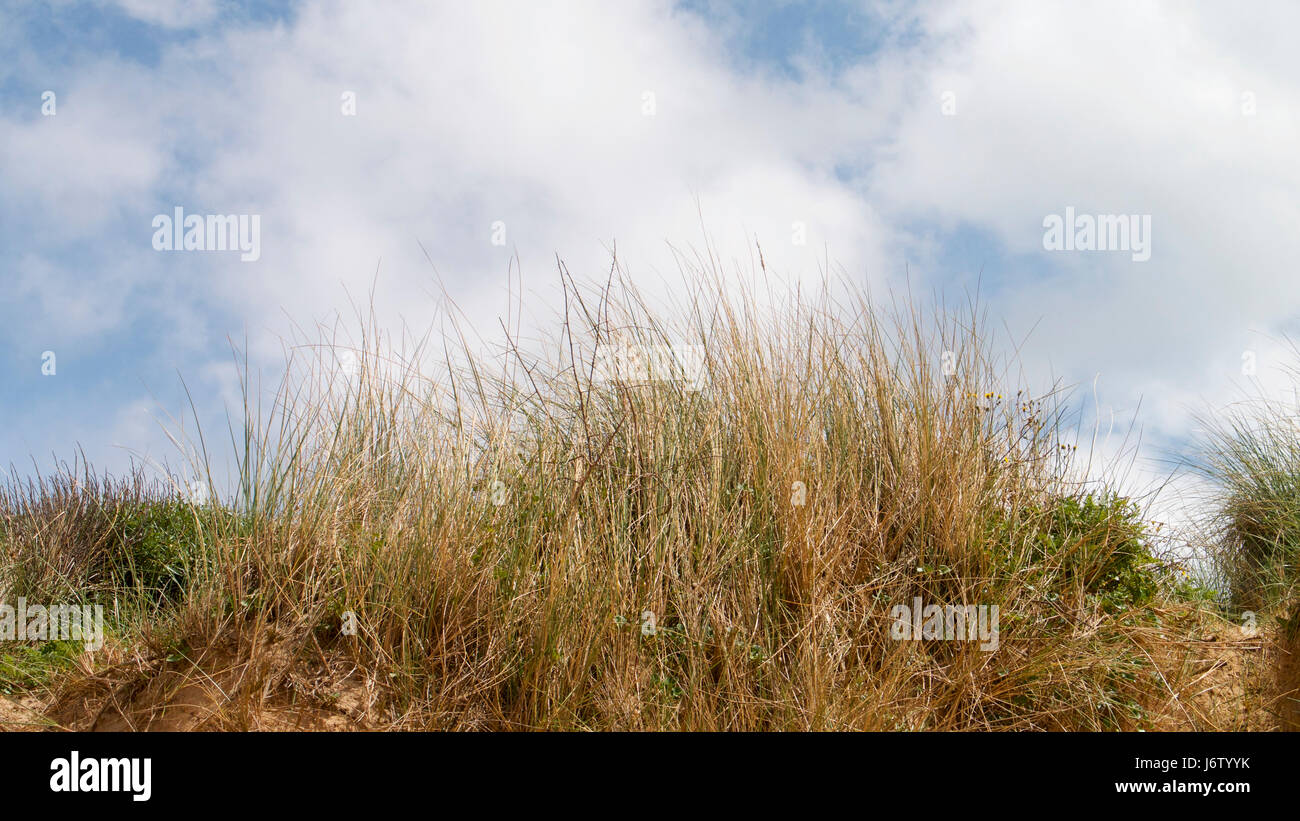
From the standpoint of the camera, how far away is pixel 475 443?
4.88 metres

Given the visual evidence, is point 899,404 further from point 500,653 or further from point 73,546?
point 73,546

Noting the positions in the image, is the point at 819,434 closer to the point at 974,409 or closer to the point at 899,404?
the point at 899,404

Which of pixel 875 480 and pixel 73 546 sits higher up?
pixel 875 480

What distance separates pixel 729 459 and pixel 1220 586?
4429 mm

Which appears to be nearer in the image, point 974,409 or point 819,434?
point 819,434

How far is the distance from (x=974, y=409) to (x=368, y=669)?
361cm

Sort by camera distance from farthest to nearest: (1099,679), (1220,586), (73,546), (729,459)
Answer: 1. (73,546)
2. (1220,586)
3. (729,459)
4. (1099,679)
